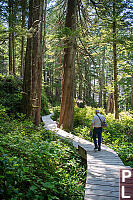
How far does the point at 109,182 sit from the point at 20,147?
259cm

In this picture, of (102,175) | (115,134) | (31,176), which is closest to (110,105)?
(115,134)

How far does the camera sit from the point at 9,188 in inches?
111

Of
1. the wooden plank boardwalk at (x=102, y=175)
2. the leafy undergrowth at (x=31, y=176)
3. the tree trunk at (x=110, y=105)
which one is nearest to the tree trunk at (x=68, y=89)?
the wooden plank boardwalk at (x=102, y=175)

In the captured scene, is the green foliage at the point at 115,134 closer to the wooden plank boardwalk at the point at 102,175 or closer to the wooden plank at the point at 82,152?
the wooden plank boardwalk at the point at 102,175

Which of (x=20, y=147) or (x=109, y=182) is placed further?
(x=109, y=182)

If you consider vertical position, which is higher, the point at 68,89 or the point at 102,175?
the point at 68,89

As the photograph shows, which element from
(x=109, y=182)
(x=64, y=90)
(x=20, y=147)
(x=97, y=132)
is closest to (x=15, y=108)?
(x=64, y=90)

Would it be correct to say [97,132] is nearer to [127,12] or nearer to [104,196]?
[104,196]

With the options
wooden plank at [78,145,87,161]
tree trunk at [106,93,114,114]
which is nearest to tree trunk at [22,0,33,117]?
wooden plank at [78,145,87,161]

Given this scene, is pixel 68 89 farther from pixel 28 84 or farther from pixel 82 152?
pixel 82 152

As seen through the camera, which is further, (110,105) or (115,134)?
(110,105)

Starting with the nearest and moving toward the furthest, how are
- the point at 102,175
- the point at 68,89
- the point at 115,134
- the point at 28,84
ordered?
the point at 102,175 → the point at 28,84 → the point at 115,134 → the point at 68,89

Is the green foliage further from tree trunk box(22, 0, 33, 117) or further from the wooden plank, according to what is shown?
tree trunk box(22, 0, 33, 117)

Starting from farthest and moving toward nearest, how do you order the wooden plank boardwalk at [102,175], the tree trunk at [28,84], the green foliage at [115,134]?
1. the tree trunk at [28,84]
2. the green foliage at [115,134]
3. the wooden plank boardwalk at [102,175]
